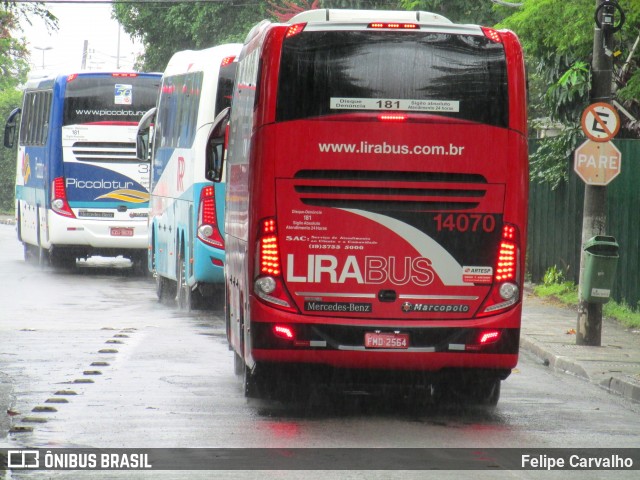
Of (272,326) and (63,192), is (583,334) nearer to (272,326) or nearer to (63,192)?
(272,326)

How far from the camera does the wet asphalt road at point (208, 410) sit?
31.8 ft

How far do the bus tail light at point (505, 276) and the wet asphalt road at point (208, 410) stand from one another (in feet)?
2.92

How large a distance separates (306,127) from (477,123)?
4.29 feet

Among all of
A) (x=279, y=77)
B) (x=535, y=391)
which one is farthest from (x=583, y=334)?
(x=279, y=77)

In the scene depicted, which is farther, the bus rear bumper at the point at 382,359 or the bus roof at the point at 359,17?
the bus roof at the point at 359,17

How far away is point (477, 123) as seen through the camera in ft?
35.3

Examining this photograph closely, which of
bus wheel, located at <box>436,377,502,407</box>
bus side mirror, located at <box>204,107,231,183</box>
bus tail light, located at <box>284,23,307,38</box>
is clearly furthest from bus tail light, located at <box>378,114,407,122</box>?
bus side mirror, located at <box>204,107,231,183</box>

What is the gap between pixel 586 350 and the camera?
50.2 feet

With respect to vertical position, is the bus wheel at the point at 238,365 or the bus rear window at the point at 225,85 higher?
the bus rear window at the point at 225,85

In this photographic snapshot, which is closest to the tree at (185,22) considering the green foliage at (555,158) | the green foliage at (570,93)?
the green foliage at (555,158)

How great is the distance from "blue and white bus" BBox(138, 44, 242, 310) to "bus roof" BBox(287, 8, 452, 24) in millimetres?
Answer: 7194

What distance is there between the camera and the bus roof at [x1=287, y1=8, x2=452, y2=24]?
437 inches

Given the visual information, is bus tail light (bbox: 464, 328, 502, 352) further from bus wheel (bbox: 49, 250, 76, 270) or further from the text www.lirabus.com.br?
bus wheel (bbox: 49, 250, 76, 270)

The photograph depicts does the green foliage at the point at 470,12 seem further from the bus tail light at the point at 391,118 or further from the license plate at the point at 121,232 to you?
the bus tail light at the point at 391,118
